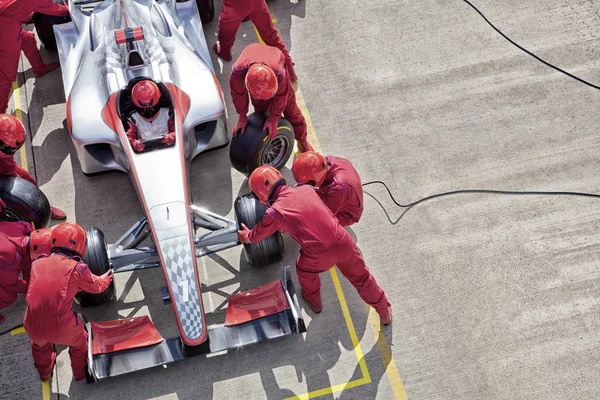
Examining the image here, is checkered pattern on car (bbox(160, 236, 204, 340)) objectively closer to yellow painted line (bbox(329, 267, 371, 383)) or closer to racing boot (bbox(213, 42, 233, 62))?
yellow painted line (bbox(329, 267, 371, 383))

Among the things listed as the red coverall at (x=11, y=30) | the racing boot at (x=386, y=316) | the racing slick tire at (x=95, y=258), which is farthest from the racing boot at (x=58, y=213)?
the racing boot at (x=386, y=316)

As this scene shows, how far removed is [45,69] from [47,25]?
57cm

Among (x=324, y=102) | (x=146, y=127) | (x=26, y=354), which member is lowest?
(x=26, y=354)

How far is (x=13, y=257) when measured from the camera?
6285 millimetres

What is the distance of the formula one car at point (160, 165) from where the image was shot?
250 inches

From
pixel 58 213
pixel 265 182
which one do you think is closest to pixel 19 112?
pixel 58 213

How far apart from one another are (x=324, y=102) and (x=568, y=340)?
4089mm

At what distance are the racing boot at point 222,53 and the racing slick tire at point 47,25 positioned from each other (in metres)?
1.92

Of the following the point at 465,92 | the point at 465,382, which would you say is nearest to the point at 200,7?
the point at 465,92

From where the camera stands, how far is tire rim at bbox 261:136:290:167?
7.62 metres

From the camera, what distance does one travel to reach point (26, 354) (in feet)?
22.5

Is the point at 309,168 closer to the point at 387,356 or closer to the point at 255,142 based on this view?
the point at 255,142

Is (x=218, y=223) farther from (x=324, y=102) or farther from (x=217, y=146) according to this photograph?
(x=324, y=102)

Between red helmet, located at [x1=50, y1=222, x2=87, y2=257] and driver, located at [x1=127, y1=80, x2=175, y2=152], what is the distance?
4.27ft
